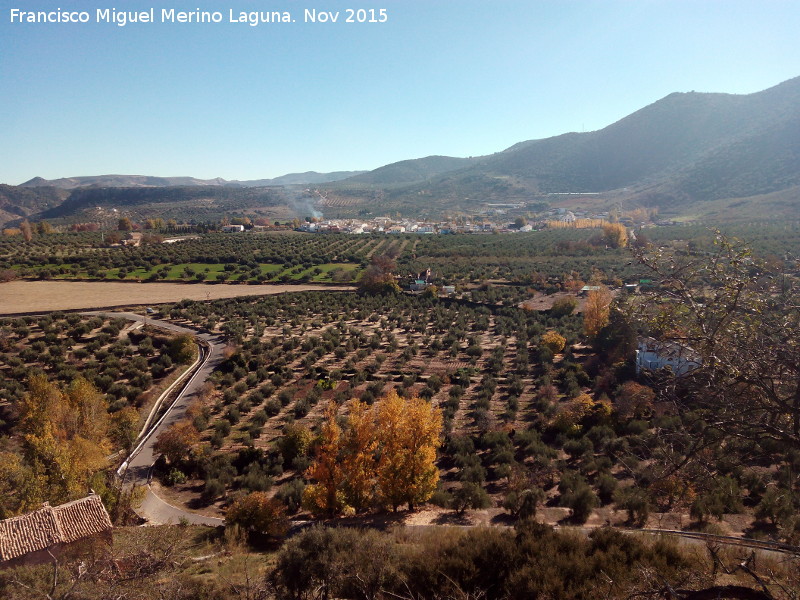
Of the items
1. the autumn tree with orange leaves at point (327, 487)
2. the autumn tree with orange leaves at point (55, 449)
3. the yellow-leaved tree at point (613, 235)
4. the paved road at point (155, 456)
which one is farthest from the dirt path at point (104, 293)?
the yellow-leaved tree at point (613, 235)

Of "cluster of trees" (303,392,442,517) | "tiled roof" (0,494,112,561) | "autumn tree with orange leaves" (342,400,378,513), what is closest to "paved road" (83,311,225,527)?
"tiled roof" (0,494,112,561)

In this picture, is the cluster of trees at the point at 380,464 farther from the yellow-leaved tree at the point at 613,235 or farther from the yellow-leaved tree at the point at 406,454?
the yellow-leaved tree at the point at 613,235

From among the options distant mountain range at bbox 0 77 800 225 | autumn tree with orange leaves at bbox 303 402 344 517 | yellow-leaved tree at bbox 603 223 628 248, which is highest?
distant mountain range at bbox 0 77 800 225

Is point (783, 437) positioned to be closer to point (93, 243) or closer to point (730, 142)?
point (93, 243)

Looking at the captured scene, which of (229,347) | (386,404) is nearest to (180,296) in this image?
(229,347)

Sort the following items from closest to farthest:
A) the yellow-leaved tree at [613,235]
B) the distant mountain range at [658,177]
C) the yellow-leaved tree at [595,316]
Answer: the yellow-leaved tree at [595,316], the yellow-leaved tree at [613,235], the distant mountain range at [658,177]

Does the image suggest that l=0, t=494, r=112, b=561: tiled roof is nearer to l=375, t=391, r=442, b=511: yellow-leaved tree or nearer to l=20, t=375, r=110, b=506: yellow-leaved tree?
l=20, t=375, r=110, b=506: yellow-leaved tree

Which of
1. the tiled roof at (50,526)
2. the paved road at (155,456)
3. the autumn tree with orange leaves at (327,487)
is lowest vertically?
the paved road at (155,456)
